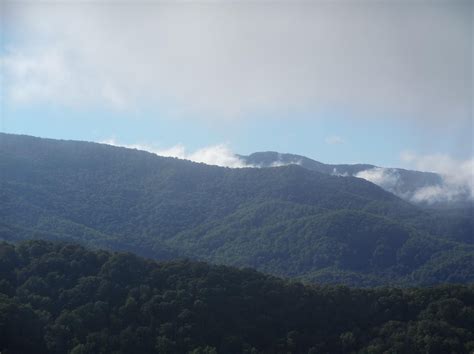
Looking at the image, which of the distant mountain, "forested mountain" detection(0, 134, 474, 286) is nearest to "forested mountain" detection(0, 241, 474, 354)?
"forested mountain" detection(0, 134, 474, 286)

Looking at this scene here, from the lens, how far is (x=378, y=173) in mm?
180250

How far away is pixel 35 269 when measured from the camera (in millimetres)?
27094

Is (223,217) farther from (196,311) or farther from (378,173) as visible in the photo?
(378,173)

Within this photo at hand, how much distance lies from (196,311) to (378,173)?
159m

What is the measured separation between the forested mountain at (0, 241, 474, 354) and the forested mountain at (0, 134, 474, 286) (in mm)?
34641

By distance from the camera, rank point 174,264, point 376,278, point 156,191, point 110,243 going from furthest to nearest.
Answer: point 156,191 → point 376,278 → point 110,243 → point 174,264

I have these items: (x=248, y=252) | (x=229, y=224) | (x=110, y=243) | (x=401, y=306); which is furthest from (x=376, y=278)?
(x=401, y=306)

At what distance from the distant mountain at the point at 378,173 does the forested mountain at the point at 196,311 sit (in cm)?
12724

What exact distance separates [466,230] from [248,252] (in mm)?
38624

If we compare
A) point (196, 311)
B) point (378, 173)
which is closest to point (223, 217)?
point (196, 311)

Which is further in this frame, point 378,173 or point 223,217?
point 378,173

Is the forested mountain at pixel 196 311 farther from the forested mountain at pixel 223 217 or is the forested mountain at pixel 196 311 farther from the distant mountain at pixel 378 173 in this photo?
the distant mountain at pixel 378 173

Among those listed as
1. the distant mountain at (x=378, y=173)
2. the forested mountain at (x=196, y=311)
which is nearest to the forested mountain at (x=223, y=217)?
the forested mountain at (x=196, y=311)

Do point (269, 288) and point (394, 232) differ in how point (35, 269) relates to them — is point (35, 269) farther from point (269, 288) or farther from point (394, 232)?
point (394, 232)
